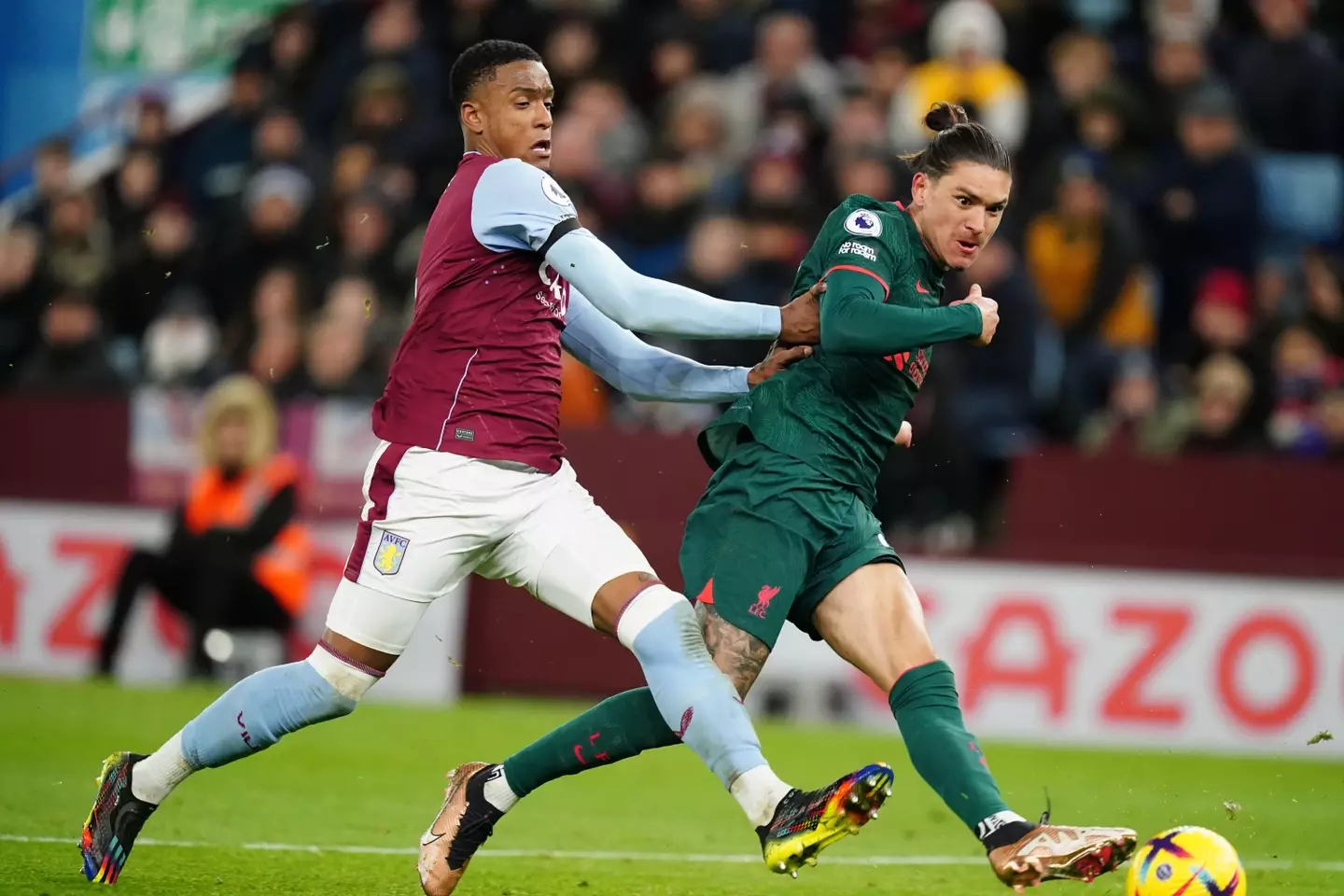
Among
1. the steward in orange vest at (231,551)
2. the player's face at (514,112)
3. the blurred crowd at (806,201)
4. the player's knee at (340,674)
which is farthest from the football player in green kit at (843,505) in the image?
the steward in orange vest at (231,551)

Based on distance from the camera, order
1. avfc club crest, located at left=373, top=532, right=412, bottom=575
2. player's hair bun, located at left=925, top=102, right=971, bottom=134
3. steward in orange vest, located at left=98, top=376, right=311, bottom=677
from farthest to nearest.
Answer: steward in orange vest, located at left=98, top=376, right=311, bottom=677
player's hair bun, located at left=925, top=102, right=971, bottom=134
avfc club crest, located at left=373, top=532, right=412, bottom=575

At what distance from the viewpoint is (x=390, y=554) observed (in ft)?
17.1

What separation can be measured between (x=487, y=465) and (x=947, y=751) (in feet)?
4.79

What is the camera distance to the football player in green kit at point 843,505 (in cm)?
512

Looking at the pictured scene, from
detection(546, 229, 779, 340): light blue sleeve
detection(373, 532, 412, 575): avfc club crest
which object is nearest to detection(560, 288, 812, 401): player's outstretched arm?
detection(546, 229, 779, 340): light blue sleeve

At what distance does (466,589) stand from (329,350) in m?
1.86

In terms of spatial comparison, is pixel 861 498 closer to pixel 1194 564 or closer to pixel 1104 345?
pixel 1194 564

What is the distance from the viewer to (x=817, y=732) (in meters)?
10.3

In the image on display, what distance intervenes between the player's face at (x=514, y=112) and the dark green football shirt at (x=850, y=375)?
84 cm

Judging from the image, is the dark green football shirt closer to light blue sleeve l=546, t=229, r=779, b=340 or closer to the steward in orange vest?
light blue sleeve l=546, t=229, r=779, b=340

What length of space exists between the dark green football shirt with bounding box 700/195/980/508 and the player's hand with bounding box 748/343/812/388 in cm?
5

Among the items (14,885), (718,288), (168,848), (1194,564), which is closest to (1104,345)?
(1194,564)

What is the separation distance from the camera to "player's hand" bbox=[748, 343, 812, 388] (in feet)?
17.6

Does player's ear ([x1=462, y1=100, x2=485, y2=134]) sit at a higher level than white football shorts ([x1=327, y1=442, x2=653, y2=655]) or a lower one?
higher
